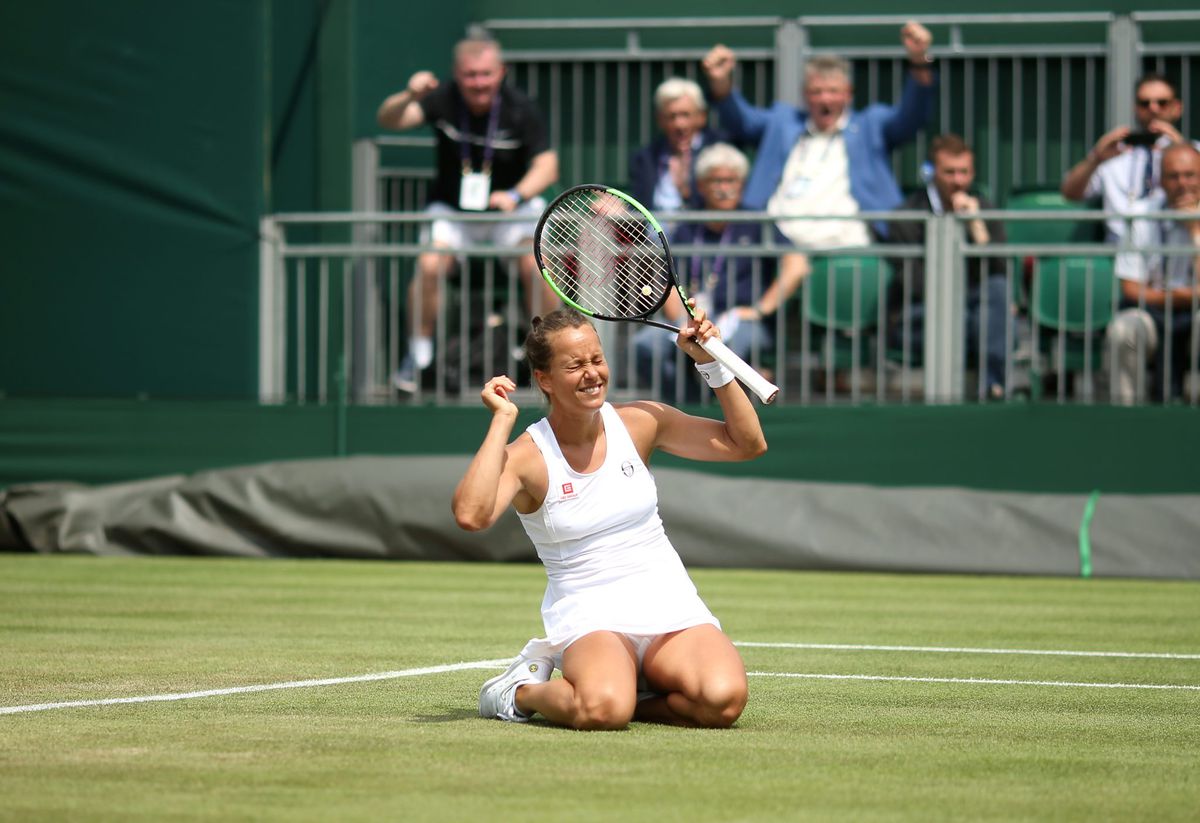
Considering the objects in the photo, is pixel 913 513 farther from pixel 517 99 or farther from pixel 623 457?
pixel 623 457

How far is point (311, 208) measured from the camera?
16.0 metres

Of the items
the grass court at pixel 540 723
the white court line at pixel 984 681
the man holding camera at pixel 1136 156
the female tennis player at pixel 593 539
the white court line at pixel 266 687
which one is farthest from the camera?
the man holding camera at pixel 1136 156

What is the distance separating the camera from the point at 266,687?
6992 millimetres

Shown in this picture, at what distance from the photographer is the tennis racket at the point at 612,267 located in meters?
6.73

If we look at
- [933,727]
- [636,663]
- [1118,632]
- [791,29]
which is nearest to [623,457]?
[636,663]

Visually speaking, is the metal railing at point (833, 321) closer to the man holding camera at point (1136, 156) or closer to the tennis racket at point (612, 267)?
the man holding camera at point (1136, 156)

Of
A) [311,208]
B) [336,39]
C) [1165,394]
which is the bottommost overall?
[1165,394]

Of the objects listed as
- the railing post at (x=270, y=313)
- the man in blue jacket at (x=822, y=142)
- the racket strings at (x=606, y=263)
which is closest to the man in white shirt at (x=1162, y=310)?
the man in blue jacket at (x=822, y=142)

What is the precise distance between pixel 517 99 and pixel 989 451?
4.27m

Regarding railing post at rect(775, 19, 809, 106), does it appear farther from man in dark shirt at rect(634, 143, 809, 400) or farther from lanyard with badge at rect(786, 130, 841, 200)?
man in dark shirt at rect(634, 143, 809, 400)

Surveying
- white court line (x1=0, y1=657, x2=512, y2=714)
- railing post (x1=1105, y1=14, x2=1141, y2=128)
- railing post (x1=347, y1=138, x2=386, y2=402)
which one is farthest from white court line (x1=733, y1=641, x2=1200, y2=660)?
railing post (x1=1105, y1=14, x2=1141, y2=128)

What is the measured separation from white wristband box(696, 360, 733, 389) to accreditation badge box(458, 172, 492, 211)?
807 cm

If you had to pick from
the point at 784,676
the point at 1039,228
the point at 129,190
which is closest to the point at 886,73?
the point at 1039,228

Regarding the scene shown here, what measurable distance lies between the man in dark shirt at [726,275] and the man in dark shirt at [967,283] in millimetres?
739
